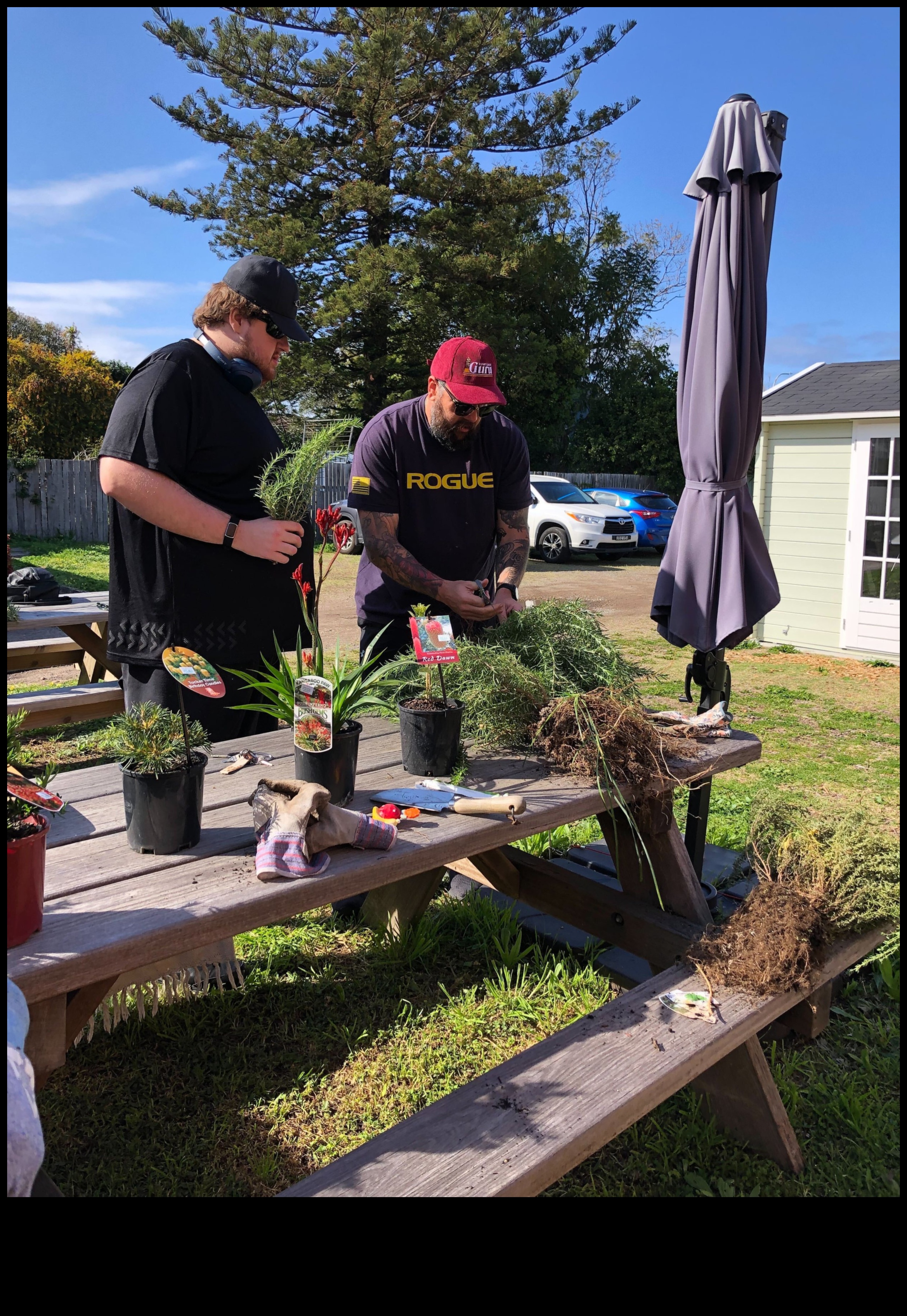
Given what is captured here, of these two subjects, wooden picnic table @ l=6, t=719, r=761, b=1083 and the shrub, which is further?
the shrub

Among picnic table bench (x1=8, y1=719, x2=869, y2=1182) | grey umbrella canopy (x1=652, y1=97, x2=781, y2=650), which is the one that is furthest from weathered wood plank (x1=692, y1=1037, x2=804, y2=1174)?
grey umbrella canopy (x1=652, y1=97, x2=781, y2=650)

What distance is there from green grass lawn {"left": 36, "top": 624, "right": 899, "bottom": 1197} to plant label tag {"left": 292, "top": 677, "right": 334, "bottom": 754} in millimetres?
1023

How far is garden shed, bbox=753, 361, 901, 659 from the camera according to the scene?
9430 mm

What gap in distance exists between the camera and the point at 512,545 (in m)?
3.38

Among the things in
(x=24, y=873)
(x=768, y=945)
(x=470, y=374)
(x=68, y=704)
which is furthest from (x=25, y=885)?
(x=68, y=704)

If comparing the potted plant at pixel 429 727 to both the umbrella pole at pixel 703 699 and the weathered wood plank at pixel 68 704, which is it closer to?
the umbrella pole at pixel 703 699

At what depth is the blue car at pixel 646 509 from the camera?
17.6 meters

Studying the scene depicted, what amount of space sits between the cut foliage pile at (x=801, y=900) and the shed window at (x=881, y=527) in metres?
7.40

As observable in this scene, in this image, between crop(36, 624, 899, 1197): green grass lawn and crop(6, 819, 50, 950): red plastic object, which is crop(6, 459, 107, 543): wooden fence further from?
crop(6, 819, 50, 950): red plastic object

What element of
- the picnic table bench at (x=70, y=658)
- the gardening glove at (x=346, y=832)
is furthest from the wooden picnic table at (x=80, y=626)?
the gardening glove at (x=346, y=832)

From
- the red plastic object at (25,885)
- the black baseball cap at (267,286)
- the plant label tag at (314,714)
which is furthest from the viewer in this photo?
the black baseball cap at (267,286)

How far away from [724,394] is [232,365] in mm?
1574

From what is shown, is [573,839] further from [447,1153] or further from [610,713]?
[447,1153]
